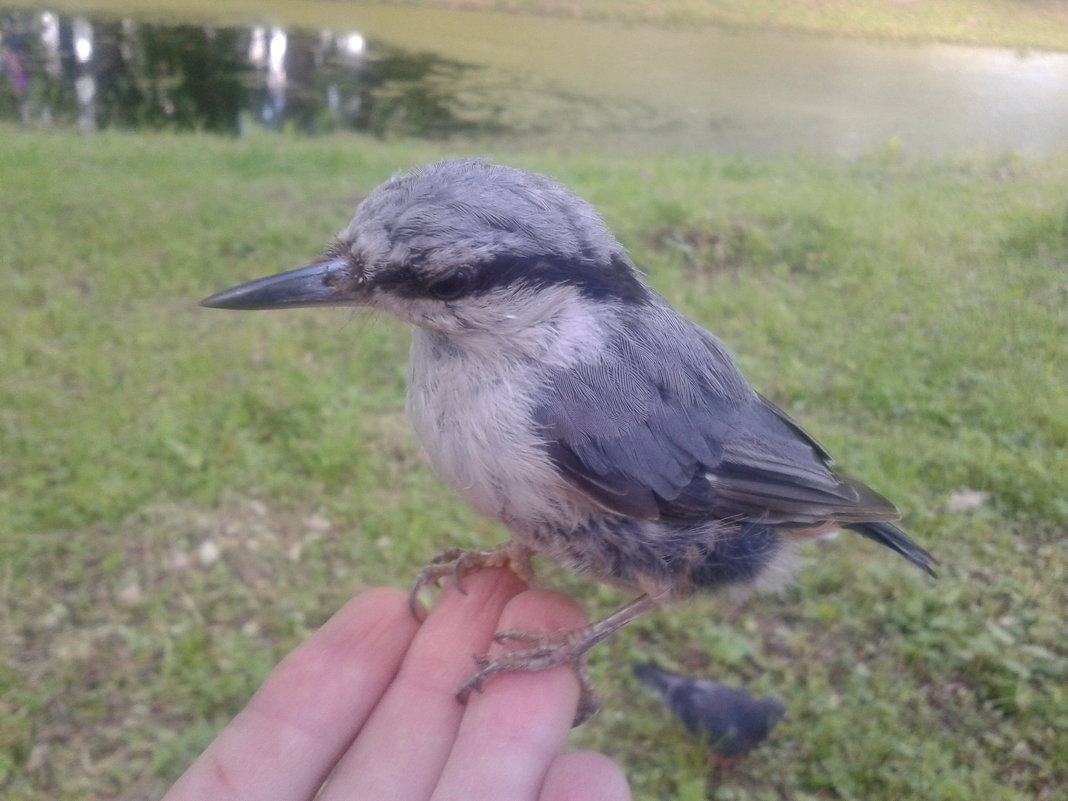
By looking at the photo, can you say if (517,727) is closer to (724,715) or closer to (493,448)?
(493,448)

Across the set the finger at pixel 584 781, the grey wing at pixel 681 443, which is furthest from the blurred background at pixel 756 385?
the finger at pixel 584 781

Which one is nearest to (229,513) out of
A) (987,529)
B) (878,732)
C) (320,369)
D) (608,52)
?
(320,369)

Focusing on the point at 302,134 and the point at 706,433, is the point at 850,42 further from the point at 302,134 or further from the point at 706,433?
the point at 302,134

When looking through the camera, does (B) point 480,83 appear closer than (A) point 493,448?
No

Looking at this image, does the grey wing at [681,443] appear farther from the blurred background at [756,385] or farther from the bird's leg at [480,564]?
the bird's leg at [480,564]

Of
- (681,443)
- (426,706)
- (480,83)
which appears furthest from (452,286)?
(480,83)
